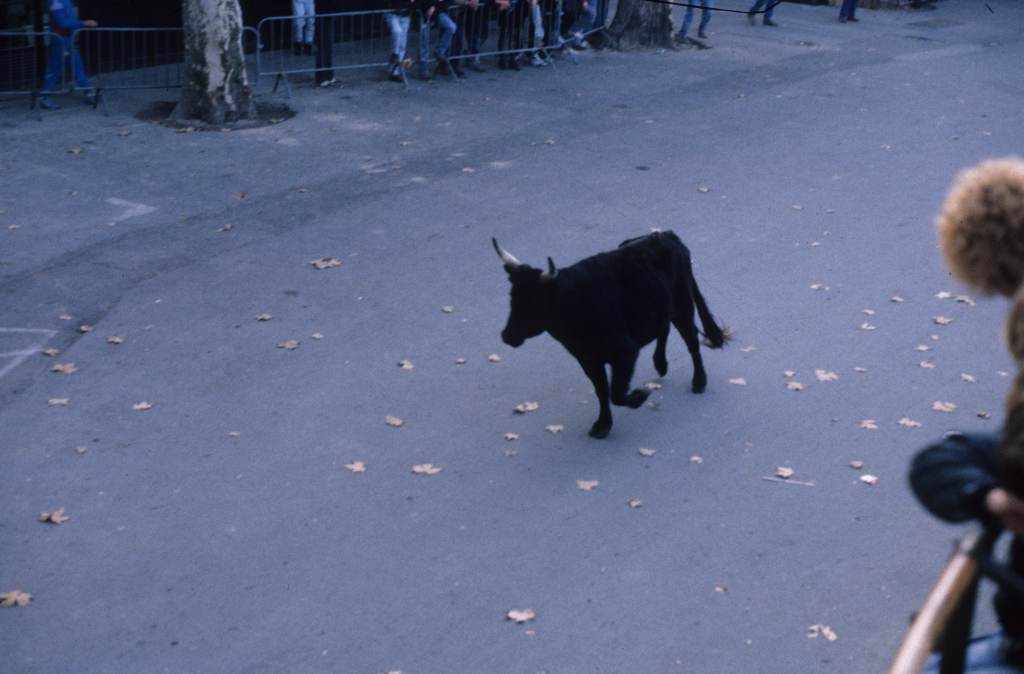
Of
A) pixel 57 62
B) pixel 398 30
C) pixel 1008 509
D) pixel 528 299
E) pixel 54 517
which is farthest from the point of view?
pixel 398 30

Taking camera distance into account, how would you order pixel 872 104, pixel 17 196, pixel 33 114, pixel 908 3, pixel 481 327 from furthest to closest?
pixel 908 3, pixel 872 104, pixel 33 114, pixel 17 196, pixel 481 327

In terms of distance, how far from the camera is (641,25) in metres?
21.0

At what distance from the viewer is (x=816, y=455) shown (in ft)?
22.5

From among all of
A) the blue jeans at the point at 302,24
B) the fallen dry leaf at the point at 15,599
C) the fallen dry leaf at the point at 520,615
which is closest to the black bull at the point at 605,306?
the fallen dry leaf at the point at 520,615

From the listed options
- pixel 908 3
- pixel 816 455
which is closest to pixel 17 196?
pixel 816 455

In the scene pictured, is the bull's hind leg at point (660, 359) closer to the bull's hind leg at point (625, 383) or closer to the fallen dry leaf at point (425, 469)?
the bull's hind leg at point (625, 383)

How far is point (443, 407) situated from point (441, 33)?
1140 cm

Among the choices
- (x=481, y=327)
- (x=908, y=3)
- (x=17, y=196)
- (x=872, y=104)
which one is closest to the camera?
(x=481, y=327)

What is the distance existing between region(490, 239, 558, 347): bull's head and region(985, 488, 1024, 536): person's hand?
4278 millimetres

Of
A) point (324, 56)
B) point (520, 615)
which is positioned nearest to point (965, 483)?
point (520, 615)

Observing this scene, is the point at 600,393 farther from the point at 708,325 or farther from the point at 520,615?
the point at 520,615

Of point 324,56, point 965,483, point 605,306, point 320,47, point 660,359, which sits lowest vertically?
point 660,359

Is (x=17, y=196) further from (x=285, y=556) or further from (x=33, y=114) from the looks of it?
(x=285, y=556)

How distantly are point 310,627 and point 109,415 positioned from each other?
266 centimetres
